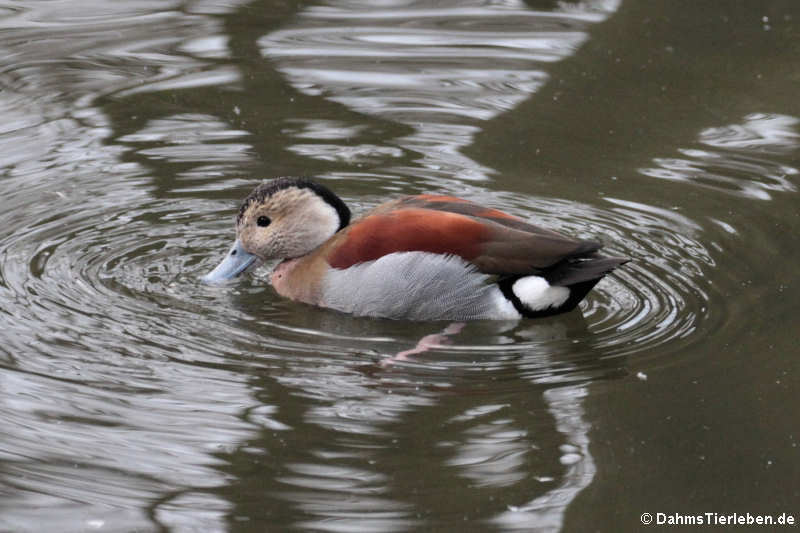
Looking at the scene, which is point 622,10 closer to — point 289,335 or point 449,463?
point 289,335

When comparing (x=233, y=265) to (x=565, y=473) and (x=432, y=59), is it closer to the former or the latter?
(x=565, y=473)

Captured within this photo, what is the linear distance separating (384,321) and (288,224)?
2.84 ft

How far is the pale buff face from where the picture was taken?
7246 mm

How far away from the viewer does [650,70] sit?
10102 mm

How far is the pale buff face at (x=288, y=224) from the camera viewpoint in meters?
7.25

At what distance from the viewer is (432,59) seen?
10406 millimetres

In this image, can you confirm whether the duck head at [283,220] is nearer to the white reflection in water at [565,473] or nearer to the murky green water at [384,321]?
the murky green water at [384,321]
